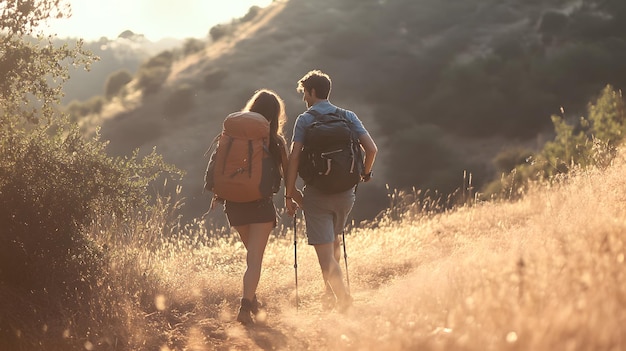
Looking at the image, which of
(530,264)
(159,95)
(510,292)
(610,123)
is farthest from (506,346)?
(159,95)

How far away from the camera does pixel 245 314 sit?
6.61 metres

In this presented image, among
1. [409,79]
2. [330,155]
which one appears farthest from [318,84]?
[409,79]

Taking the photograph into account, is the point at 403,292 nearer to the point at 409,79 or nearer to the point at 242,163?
the point at 242,163

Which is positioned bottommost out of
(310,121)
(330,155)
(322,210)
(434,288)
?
(434,288)

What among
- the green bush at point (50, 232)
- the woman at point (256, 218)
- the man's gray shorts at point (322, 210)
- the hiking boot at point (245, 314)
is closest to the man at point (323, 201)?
the man's gray shorts at point (322, 210)

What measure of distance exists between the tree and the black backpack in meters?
2.93

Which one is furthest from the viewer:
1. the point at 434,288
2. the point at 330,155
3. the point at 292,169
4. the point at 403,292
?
the point at 292,169

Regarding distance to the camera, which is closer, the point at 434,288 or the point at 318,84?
the point at 434,288

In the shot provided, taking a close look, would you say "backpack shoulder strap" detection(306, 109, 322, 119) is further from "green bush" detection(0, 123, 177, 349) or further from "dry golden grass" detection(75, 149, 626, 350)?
"green bush" detection(0, 123, 177, 349)

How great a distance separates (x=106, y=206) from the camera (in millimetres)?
7730

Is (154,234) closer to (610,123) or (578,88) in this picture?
(610,123)

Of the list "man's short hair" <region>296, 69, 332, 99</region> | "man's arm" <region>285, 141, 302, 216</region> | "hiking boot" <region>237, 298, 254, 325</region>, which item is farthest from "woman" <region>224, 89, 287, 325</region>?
"man's short hair" <region>296, 69, 332, 99</region>

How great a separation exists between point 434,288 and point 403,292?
1.41 feet

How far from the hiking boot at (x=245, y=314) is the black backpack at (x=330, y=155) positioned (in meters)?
1.20
